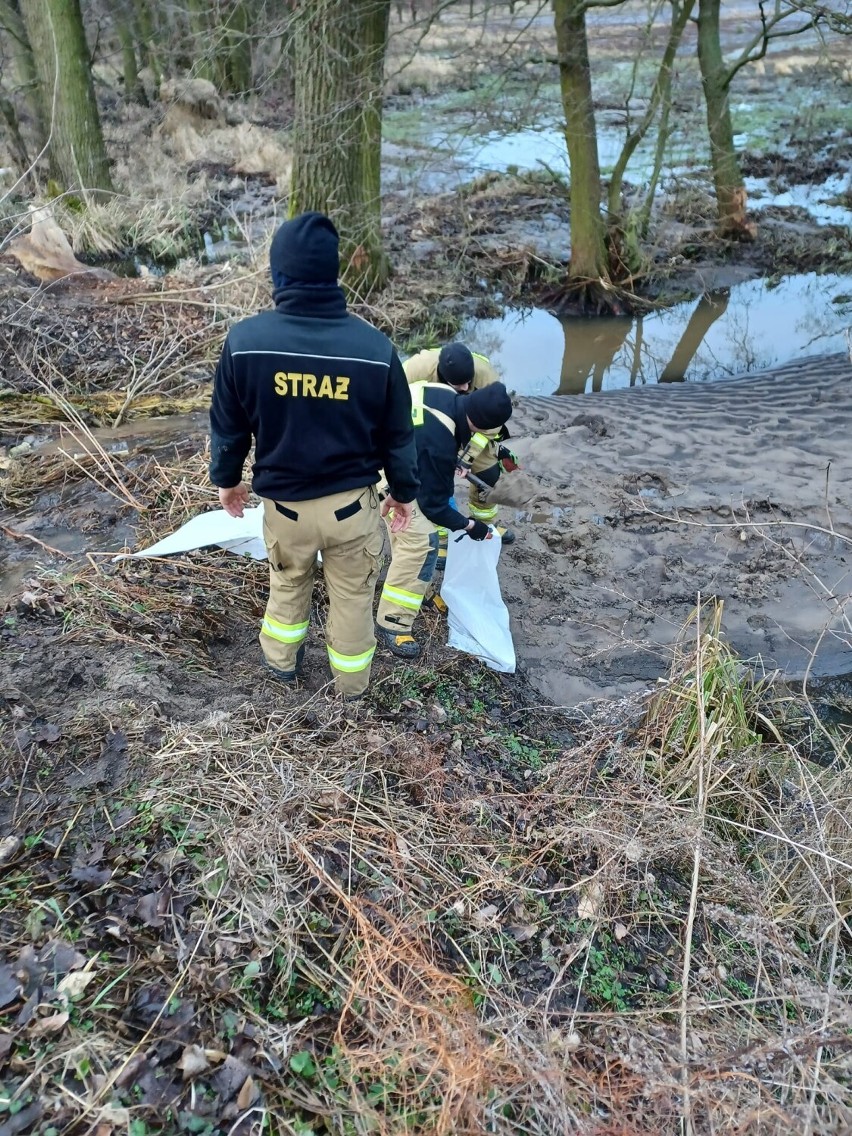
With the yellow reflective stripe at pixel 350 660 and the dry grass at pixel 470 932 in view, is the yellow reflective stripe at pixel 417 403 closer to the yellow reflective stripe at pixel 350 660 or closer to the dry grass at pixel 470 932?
the yellow reflective stripe at pixel 350 660

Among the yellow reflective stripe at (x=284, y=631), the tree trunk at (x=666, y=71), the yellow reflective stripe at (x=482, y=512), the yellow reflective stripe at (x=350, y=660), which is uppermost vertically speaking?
the tree trunk at (x=666, y=71)

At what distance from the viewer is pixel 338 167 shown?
28.1 ft

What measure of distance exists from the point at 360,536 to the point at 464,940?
157 centimetres

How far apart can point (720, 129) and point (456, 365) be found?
10387 mm

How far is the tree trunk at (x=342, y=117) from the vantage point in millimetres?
7742

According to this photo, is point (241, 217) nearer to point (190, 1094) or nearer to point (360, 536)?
point (360, 536)

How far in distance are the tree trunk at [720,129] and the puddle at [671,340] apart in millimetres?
1645

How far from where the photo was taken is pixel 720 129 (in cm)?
1170

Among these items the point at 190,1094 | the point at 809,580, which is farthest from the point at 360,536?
the point at 809,580

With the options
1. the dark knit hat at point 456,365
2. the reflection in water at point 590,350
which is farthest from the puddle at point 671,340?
the dark knit hat at point 456,365

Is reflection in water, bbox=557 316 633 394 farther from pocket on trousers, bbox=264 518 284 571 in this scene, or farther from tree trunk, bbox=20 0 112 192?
tree trunk, bbox=20 0 112 192

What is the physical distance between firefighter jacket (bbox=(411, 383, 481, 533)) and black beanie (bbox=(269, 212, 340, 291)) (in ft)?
4.16

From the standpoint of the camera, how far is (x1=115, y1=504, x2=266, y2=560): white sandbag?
410 centimetres

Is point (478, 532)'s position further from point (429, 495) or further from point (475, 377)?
point (475, 377)
